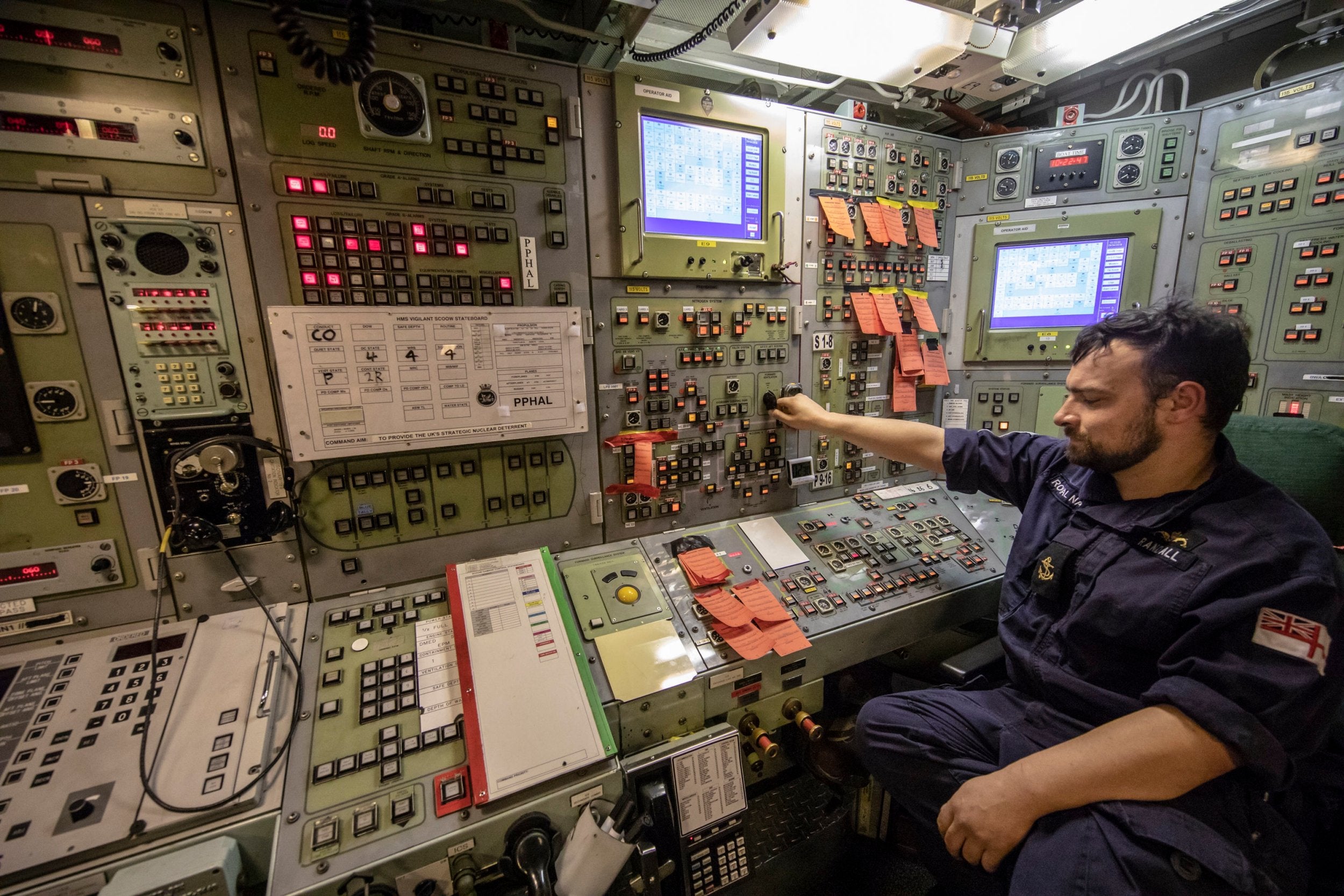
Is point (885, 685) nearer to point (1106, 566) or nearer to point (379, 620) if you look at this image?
point (1106, 566)

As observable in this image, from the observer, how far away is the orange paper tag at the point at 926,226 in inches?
94.7

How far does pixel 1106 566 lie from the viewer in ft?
4.47

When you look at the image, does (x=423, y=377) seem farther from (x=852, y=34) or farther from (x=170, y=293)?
(x=852, y=34)

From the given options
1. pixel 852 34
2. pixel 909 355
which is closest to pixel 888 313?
pixel 909 355

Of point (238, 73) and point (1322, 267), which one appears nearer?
point (238, 73)

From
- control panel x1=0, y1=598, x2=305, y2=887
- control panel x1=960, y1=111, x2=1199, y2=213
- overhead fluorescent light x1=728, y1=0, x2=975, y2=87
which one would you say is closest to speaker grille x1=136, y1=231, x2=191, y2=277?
control panel x1=0, y1=598, x2=305, y2=887

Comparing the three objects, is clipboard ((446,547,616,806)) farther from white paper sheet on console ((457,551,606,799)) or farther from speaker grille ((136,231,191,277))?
speaker grille ((136,231,191,277))

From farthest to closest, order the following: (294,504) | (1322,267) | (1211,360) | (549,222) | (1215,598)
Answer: (1322,267) → (549,222) → (294,504) → (1211,360) → (1215,598)

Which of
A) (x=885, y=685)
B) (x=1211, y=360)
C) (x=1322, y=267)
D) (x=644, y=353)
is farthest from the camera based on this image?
(x=885, y=685)

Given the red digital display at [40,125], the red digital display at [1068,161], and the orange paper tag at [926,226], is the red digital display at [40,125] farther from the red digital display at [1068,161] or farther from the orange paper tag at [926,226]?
the red digital display at [1068,161]

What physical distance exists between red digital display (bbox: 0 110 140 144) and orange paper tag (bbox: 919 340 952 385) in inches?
117

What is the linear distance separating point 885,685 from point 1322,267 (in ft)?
8.43

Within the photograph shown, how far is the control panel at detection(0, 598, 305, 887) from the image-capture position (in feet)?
→ 3.40

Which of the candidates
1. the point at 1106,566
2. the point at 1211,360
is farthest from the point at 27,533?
the point at 1211,360
